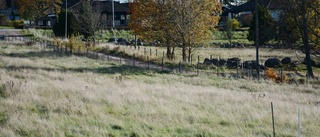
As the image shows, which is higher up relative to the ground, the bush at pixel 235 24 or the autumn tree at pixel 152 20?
the bush at pixel 235 24

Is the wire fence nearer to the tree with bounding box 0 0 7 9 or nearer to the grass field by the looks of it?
the grass field

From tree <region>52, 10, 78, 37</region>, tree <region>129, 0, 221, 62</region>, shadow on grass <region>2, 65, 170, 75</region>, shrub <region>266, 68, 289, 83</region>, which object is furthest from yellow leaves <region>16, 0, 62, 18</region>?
shrub <region>266, 68, 289, 83</region>

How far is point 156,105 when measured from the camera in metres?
13.3

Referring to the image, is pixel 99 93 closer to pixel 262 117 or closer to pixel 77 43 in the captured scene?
pixel 262 117

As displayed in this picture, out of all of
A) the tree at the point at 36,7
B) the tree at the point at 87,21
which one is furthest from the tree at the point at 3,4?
the tree at the point at 87,21

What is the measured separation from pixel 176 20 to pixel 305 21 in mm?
9590

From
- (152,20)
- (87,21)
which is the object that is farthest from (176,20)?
(87,21)

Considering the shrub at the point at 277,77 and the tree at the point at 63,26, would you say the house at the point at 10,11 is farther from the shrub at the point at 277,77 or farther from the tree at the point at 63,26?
the shrub at the point at 277,77

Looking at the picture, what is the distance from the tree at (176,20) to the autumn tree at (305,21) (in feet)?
19.0

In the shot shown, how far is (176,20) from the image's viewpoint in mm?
31766

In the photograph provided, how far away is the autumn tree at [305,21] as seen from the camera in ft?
90.9

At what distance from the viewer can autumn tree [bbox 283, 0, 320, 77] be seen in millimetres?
27719

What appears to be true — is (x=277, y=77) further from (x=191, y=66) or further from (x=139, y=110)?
(x=139, y=110)

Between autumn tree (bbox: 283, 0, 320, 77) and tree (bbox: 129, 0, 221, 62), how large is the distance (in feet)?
19.0
